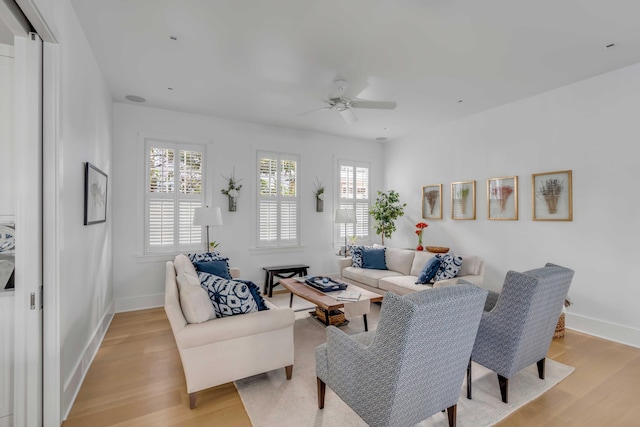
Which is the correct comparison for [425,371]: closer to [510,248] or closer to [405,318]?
[405,318]

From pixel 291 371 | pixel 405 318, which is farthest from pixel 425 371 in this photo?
pixel 291 371

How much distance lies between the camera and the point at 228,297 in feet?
8.16

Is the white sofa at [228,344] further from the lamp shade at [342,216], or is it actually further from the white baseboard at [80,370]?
the lamp shade at [342,216]

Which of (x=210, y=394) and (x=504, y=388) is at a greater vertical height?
(x=504, y=388)

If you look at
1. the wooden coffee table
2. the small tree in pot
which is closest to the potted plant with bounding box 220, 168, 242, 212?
the wooden coffee table

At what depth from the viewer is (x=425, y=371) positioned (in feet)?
5.75

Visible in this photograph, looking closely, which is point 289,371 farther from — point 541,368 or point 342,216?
point 342,216

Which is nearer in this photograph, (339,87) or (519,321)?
(519,321)

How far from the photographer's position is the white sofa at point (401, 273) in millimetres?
4293

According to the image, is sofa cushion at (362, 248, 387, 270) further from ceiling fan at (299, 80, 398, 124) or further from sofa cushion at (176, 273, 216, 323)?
sofa cushion at (176, 273, 216, 323)

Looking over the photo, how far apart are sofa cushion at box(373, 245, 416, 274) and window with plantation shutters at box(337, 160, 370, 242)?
4.30 feet

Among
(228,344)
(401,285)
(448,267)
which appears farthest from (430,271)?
(228,344)

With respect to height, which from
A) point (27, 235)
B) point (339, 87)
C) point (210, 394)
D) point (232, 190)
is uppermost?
point (339, 87)

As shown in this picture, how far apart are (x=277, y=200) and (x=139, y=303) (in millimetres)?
2804
